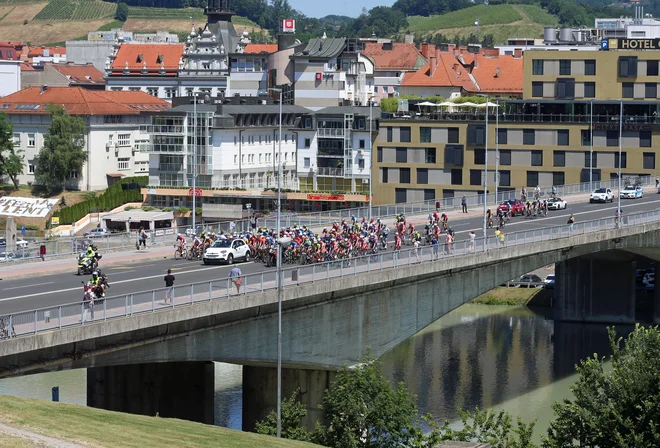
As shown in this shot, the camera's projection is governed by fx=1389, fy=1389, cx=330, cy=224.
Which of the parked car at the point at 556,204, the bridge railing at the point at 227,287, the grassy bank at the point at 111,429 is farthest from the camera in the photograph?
the parked car at the point at 556,204

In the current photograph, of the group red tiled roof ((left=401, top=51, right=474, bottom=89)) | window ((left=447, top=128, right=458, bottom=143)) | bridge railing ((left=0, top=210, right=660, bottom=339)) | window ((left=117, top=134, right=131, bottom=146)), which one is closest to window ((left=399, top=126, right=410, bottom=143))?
window ((left=447, top=128, right=458, bottom=143))

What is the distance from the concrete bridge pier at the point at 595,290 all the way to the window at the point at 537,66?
39.4 metres

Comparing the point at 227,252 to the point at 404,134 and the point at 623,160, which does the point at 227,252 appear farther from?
the point at 623,160

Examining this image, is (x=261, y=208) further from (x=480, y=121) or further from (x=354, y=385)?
(x=354, y=385)

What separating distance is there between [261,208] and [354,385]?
8332 cm

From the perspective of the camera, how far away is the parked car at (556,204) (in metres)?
102

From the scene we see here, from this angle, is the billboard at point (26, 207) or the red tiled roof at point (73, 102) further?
the red tiled roof at point (73, 102)

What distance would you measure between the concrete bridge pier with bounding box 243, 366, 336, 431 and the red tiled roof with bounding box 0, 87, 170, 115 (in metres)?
96.8

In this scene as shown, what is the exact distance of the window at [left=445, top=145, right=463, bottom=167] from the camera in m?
134

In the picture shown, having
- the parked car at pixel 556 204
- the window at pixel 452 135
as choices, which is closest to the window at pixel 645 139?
the window at pixel 452 135

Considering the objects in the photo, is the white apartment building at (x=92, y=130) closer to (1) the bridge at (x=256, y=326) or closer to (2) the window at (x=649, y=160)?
(2) the window at (x=649, y=160)

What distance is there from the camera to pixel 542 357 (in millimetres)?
86188

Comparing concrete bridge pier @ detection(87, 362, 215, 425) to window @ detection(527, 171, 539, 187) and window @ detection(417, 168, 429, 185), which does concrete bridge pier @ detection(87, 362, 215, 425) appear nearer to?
window @ detection(527, 171, 539, 187)

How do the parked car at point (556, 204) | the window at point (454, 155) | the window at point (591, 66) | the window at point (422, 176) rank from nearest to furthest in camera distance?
1. the parked car at point (556, 204)
2. the window at point (591, 66)
3. the window at point (454, 155)
4. the window at point (422, 176)
